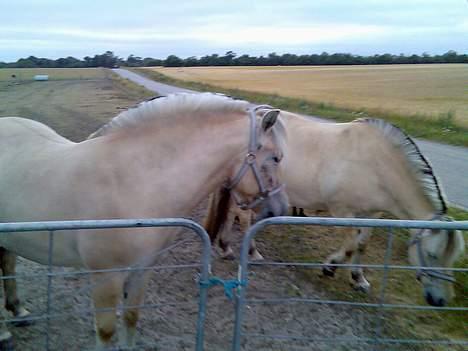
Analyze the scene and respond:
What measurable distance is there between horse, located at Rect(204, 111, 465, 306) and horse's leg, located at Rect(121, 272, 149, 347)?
0.94 meters

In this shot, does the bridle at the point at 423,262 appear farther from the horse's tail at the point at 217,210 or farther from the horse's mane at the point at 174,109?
the horse's mane at the point at 174,109

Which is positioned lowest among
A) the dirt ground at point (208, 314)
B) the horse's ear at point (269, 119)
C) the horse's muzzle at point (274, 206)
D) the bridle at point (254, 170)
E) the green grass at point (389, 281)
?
the green grass at point (389, 281)

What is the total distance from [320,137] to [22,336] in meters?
3.72

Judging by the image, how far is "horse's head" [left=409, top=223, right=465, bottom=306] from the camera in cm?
361

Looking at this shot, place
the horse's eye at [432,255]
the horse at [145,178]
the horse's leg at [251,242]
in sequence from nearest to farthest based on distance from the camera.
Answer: the horse at [145,178] < the horse's eye at [432,255] < the horse's leg at [251,242]

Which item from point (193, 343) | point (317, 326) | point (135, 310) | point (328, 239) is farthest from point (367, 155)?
point (135, 310)

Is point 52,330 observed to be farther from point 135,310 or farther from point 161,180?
point 161,180

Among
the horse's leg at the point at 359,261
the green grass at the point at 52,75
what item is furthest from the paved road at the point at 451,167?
the green grass at the point at 52,75

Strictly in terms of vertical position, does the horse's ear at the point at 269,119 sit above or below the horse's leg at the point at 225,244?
above

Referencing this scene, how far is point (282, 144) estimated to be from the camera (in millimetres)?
2740

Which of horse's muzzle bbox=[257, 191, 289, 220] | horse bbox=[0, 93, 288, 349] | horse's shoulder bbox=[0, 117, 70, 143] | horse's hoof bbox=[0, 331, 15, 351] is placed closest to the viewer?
horse bbox=[0, 93, 288, 349]

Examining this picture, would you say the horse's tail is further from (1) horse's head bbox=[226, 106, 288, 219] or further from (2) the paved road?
(2) the paved road

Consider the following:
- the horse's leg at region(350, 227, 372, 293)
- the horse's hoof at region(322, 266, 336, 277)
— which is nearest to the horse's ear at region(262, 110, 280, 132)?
the horse's leg at region(350, 227, 372, 293)

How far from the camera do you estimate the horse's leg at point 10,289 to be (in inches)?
138
